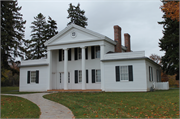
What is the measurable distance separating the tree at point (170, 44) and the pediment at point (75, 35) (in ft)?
35.2

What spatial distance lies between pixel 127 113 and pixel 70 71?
51.3ft

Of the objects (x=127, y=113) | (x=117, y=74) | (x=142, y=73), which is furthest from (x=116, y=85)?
(x=127, y=113)

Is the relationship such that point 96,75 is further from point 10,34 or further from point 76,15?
point 76,15

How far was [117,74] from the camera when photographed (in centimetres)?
2002

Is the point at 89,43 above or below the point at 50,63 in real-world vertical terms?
above

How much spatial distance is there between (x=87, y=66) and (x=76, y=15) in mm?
21383

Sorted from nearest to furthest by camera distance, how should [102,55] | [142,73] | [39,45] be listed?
[142,73] → [102,55] → [39,45]

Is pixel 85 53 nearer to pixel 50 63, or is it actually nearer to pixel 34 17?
pixel 50 63

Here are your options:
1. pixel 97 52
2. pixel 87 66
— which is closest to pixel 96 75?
pixel 87 66

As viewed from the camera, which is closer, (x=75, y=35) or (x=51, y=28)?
(x=75, y=35)

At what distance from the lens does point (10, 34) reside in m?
25.8

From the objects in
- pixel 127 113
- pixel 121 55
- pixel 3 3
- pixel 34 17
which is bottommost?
pixel 127 113

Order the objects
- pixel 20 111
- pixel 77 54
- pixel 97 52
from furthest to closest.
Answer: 1. pixel 77 54
2. pixel 97 52
3. pixel 20 111

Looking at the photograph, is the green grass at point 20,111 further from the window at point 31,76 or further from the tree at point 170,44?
the tree at point 170,44
